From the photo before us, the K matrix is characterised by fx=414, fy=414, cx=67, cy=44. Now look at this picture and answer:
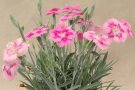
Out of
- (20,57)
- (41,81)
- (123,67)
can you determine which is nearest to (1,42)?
(123,67)

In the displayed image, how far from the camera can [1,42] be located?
207cm

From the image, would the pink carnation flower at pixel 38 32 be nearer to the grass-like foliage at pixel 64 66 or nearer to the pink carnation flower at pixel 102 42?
A: the grass-like foliage at pixel 64 66

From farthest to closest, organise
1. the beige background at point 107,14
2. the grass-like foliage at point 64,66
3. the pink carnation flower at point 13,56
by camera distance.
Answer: the beige background at point 107,14, the grass-like foliage at point 64,66, the pink carnation flower at point 13,56

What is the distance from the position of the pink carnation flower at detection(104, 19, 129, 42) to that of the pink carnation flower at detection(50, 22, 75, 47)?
112mm

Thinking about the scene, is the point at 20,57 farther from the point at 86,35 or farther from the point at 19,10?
the point at 19,10

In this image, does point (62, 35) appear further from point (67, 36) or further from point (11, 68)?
point (11, 68)

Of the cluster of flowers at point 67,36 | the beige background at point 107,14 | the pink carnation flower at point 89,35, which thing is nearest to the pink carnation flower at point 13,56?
the cluster of flowers at point 67,36

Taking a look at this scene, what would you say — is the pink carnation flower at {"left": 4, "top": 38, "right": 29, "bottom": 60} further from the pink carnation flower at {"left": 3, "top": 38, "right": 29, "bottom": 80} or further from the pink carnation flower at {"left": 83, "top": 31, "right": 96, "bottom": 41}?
the pink carnation flower at {"left": 83, "top": 31, "right": 96, "bottom": 41}

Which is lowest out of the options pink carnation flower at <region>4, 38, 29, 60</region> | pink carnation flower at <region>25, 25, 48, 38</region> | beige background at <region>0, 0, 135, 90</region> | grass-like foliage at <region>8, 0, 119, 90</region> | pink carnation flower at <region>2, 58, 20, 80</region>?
beige background at <region>0, 0, 135, 90</region>

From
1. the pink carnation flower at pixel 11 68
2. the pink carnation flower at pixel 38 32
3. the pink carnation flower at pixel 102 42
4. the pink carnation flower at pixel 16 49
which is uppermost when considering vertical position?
the pink carnation flower at pixel 38 32

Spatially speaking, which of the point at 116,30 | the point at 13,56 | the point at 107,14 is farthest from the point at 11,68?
the point at 107,14

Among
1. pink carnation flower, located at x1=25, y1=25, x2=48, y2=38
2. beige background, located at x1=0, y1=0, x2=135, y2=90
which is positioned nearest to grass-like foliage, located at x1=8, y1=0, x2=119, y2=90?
pink carnation flower, located at x1=25, y1=25, x2=48, y2=38

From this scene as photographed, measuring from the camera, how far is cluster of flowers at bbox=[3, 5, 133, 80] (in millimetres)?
1059

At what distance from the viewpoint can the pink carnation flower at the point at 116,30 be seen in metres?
1.12
